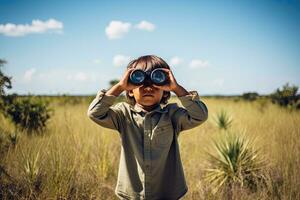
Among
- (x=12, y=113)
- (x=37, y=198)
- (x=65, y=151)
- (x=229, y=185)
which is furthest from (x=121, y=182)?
(x=12, y=113)

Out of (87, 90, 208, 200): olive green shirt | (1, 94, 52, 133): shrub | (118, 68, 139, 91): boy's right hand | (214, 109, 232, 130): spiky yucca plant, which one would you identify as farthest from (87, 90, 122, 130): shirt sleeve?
(214, 109, 232, 130): spiky yucca plant

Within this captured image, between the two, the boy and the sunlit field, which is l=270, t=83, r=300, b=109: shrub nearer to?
the sunlit field

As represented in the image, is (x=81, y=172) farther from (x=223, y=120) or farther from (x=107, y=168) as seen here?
(x=223, y=120)

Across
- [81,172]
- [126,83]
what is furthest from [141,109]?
[81,172]

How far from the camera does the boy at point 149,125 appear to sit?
7.18 ft

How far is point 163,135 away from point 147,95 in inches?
12.6

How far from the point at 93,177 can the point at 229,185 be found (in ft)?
6.99

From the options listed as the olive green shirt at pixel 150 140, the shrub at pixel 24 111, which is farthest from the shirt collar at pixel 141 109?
the shrub at pixel 24 111

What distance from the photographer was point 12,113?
324 inches

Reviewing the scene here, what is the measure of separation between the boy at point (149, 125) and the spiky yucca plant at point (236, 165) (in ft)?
8.49

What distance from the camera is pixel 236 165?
4938 mm

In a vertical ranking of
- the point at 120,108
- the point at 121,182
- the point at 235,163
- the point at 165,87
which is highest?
the point at 165,87

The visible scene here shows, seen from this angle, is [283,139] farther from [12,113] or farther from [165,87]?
[12,113]

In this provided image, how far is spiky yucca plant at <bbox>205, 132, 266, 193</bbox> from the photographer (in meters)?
4.75
